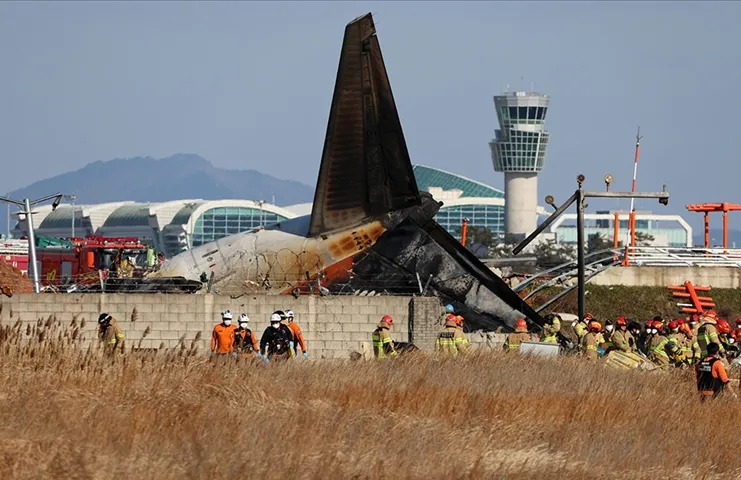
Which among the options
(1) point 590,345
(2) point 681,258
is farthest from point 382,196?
(2) point 681,258

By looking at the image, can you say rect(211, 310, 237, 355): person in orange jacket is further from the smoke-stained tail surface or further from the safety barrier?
the safety barrier

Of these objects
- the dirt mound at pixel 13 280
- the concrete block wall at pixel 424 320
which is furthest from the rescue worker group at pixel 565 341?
the dirt mound at pixel 13 280

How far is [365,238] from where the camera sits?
36875 mm

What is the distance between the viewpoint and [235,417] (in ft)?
59.0

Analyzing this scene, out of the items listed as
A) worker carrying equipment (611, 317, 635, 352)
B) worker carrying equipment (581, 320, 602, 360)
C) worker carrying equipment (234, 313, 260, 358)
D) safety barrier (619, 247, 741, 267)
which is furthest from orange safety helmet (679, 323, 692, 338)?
safety barrier (619, 247, 741, 267)

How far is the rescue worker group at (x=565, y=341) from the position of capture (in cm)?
2497

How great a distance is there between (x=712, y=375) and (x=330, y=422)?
875 cm

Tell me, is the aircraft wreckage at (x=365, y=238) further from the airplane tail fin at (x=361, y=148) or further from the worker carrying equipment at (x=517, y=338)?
the worker carrying equipment at (x=517, y=338)

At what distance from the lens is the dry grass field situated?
1566cm

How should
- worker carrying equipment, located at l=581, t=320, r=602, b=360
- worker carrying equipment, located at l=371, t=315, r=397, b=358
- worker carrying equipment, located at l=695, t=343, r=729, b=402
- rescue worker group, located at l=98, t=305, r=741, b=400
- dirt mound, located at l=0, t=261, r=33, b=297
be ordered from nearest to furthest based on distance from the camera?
worker carrying equipment, located at l=695, t=343, r=729, b=402 < rescue worker group, located at l=98, t=305, r=741, b=400 < worker carrying equipment, located at l=371, t=315, r=397, b=358 < worker carrying equipment, located at l=581, t=320, r=602, b=360 < dirt mound, located at l=0, t=261, r=33, b=297

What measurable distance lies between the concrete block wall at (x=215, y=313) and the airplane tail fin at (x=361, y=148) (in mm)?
3558

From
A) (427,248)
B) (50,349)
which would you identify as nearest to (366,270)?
(427,248)

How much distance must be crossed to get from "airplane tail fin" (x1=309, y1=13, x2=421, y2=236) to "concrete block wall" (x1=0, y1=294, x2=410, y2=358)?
356 centimetres

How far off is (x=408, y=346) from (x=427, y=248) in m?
4.57
